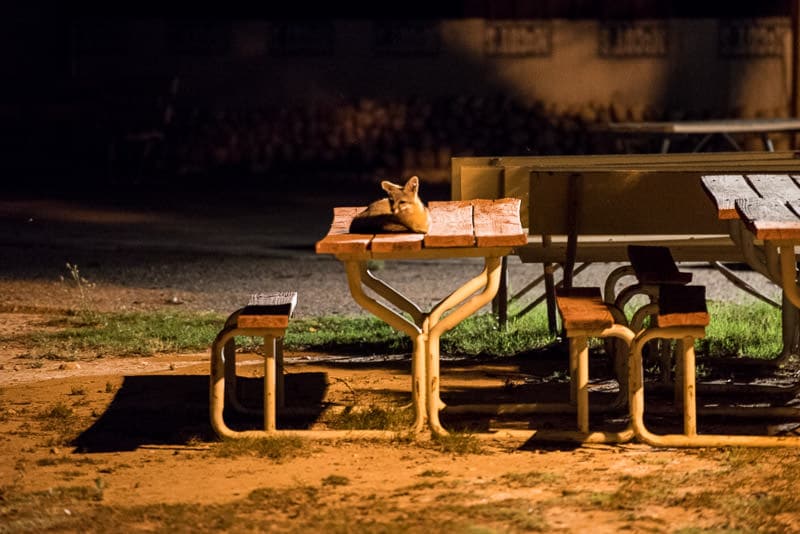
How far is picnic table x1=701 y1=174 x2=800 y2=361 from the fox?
3.18ft

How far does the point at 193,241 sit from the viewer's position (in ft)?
38.0

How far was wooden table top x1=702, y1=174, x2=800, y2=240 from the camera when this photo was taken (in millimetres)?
4457

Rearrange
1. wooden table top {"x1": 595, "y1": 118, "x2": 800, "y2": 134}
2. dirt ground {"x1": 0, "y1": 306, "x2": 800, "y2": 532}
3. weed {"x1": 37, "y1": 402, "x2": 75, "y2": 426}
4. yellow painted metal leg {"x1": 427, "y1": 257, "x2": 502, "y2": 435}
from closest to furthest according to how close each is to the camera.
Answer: dirt ground {"x1": 0, "y1": 306, "x2": 800, "y2": 532} < yellow painted metal leg {"x1": 427, "y1": 257, "x2": 502, "y2": 435} < weed {"x1": 37, "y1": 402, "x2": 75, "y2": 426} < wooden table top {"x1": 595, "y1": 118, "x2": 800, "y2": 134}

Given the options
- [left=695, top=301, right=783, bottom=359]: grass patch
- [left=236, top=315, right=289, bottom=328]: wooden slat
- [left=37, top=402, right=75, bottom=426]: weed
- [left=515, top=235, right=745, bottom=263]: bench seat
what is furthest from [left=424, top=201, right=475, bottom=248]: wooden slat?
[left=695, top=301, right=783, bottom=359]: grass patch

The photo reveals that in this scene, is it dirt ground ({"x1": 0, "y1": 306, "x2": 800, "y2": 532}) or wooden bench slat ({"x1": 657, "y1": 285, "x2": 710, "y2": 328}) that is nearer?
dirt ground ({"x1": 0, "y1": 306, "x2": 800, "y2": 532})

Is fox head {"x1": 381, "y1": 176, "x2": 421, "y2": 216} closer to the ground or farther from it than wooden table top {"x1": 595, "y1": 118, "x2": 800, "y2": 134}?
closer to the ground

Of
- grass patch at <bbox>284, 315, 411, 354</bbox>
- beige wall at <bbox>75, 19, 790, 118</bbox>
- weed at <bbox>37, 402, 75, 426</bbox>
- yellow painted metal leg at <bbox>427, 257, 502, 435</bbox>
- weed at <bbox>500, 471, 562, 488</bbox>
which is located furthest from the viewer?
beige wall at <bbox>75, 19, 790, 118</bbox>

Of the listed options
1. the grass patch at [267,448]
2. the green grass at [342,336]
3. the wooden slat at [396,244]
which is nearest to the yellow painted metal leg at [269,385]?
the grass patch at [267,448]

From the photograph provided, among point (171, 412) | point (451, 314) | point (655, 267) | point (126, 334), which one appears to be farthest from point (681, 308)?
point (126, 334)

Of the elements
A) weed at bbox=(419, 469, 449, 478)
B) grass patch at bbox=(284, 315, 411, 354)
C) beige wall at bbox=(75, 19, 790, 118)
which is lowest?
weed at bbox=(419, 469, 449, 478)

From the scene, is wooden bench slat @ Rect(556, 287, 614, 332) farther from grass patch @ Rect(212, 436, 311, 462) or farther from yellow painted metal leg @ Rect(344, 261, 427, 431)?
grass patch @ Rect(212, 436, 311, 462)

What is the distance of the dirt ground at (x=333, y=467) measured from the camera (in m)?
4.03

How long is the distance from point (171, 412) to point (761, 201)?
7.52ft

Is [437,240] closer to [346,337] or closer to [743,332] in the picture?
[346,337]
